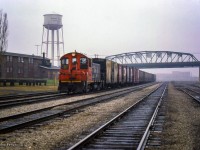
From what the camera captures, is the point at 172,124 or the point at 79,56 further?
the point at 79,56

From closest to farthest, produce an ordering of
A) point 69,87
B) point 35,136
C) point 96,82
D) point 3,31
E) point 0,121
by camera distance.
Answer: point 35,136
point 0,121
point 69,87
point 96,82
point 3,31

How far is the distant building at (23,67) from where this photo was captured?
2315 inches

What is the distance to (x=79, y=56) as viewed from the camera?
28.3 metres

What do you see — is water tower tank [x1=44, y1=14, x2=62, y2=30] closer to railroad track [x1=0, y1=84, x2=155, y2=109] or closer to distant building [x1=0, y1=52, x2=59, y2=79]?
distant building [x1=0, y1=52, x2=59, y2=79]

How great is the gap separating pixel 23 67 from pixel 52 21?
32.2m

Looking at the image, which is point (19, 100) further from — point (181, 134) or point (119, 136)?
point (181, 134)

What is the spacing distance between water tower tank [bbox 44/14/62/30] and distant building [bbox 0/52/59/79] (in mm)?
21484

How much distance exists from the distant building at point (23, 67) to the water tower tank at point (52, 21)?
2148cm

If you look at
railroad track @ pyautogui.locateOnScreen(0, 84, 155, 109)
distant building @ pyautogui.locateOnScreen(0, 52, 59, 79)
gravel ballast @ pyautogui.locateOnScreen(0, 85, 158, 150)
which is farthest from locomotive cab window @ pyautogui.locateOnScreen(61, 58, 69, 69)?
distant building @ pyautogui.locateOnScreen(0, 52, 59, 79)

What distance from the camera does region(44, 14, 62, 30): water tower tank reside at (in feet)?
305

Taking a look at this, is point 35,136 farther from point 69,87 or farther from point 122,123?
point 69,87

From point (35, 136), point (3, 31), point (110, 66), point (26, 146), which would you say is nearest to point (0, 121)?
point (35, 136)

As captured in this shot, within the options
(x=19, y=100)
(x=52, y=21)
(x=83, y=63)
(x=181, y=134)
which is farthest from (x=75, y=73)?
(x=52, y=21)

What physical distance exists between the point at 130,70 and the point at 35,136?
1878 inches
